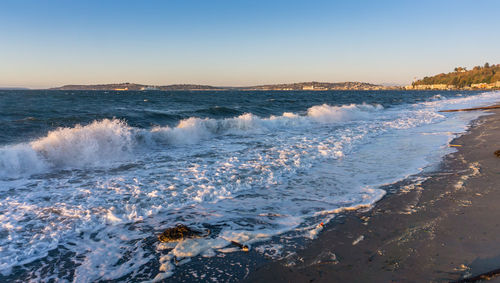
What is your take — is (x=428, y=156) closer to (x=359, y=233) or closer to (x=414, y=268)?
(x=359, y=233)

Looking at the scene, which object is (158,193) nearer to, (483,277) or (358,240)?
(358,240)

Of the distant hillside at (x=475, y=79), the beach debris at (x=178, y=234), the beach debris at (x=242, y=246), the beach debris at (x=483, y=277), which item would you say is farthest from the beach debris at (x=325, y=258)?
the distant hillside at (x=475, y=79)

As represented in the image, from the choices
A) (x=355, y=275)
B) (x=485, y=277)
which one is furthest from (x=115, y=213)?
(x=485, y=277)

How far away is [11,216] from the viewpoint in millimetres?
4605

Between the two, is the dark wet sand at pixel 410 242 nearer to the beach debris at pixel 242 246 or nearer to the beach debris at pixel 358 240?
the beach debris at pixel 358 240

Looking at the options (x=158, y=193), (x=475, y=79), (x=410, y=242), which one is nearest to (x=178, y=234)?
(x=158, y=193)

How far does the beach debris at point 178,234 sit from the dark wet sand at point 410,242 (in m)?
1.14

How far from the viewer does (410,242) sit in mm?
3586

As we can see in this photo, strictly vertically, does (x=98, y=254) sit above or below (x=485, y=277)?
below

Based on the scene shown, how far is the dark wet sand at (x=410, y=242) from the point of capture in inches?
117

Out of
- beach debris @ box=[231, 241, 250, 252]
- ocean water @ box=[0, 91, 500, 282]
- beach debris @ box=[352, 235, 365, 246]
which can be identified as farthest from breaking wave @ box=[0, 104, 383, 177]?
beach debris @ box=[352, 235, 365, 246]

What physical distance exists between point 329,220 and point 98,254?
306cm

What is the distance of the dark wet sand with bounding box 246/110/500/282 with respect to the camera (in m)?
2.96

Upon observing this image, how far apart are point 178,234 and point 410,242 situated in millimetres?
2832
